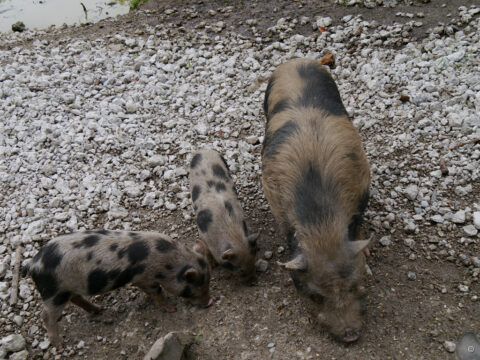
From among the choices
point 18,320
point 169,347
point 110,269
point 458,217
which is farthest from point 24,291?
point 458,217

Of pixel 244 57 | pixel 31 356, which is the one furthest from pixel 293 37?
pixel 31 356

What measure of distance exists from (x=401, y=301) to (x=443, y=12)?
498cm

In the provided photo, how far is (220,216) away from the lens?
198 inches

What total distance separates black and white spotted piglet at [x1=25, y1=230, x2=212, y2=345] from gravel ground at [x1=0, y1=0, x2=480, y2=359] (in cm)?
27

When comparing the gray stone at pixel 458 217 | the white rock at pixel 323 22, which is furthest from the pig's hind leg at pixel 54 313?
the white rock at pixel 323 22

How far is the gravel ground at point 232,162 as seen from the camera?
436cm

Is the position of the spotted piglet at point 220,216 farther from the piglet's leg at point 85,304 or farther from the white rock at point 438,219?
the white rock at point 438,219

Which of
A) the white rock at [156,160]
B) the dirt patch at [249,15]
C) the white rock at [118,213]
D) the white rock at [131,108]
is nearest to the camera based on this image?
the white rock at [118,213]

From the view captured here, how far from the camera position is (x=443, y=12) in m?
7.16

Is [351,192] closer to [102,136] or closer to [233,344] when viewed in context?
[233,344]

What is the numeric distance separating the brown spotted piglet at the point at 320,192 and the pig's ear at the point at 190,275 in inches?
39.9

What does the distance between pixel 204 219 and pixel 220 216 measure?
192 millimetres

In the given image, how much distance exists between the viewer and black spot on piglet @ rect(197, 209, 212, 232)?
16.6 ft

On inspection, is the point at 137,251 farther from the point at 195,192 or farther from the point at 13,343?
the point at 13,343
